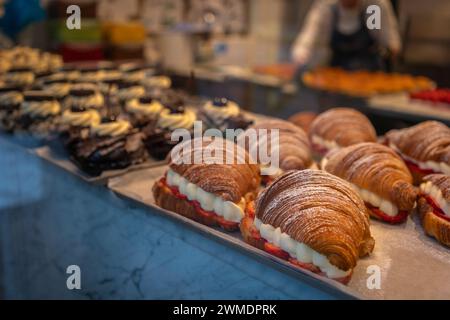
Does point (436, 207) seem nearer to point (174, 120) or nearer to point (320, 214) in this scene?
point (320, 214)

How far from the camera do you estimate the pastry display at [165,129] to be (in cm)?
231

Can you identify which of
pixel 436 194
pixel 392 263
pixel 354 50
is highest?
pixel 354 50

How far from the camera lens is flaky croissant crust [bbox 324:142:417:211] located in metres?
1.68

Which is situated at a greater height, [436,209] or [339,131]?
[339,131]

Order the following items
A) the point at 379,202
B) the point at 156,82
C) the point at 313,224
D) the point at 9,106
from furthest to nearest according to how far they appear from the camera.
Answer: the point at 156,82, the point at 9,106, the point at 379,202, the point at 313,224

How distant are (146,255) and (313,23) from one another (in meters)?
3.69

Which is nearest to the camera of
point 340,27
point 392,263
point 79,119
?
point 392,263

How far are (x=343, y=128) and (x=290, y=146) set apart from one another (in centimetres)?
33

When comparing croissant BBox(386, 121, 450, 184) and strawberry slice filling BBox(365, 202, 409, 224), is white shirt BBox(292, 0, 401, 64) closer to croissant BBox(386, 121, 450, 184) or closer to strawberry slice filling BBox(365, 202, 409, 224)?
croissant BBox(386, 121, 450, 184)

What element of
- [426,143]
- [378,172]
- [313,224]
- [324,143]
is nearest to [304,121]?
[324,143]

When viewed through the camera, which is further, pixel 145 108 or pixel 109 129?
pixel 145 108

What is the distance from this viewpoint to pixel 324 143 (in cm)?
230

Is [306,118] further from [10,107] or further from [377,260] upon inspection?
[10,107]

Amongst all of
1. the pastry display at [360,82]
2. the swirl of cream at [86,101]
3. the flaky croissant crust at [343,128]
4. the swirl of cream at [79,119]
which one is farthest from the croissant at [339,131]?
the pastry display at [360,82]
